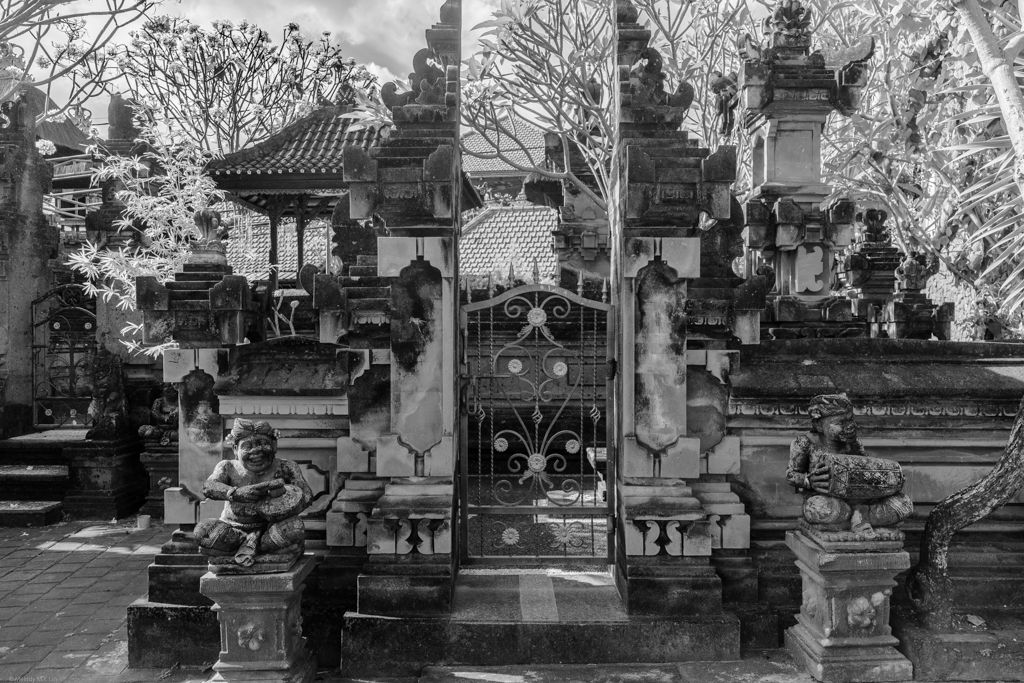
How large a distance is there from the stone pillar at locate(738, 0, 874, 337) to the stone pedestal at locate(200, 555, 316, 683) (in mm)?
4997

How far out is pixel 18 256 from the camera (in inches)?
431

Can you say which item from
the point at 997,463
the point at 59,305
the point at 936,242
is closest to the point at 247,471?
the point at 997,463

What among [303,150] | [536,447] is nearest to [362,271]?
[536,447]

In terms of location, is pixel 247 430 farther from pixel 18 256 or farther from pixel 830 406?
pixel 18 256

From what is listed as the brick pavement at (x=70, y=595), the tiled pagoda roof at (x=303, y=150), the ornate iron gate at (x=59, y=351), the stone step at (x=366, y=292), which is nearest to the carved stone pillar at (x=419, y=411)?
the stone step at (x=366, y=292)

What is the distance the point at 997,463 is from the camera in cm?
506

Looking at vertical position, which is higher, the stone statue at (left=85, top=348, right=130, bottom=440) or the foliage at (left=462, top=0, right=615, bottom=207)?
the foliage at (left=462, top=0, right=615, bottom=207)

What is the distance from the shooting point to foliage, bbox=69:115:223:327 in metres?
9.74

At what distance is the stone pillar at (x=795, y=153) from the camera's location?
7004mm

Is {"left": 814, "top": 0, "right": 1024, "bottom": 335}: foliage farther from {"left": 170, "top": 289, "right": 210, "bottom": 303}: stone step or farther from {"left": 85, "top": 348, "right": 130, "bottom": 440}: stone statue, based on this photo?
{"left": 85, "top": 348, "right": 130, "bottom": 440}: stone statue

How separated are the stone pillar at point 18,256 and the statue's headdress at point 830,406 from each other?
11141mm

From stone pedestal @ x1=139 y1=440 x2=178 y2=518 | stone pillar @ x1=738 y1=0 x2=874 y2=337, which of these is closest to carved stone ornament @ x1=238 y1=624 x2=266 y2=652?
stone pillar @ x1=738 y1=0 x2=874 y2=337

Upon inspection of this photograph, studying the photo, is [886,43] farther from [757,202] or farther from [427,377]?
[427,377]

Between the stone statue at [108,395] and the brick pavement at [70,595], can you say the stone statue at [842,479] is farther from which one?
the stone statue at [108,395]
